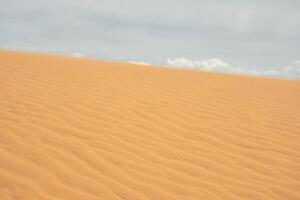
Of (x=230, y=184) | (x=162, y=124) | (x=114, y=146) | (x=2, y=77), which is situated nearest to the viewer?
(x=230, y=184)

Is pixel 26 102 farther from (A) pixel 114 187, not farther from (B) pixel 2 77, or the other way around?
(A) pixel 114 187

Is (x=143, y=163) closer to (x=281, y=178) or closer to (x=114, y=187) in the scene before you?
(x=114, y=187)

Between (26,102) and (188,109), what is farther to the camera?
(188,109)

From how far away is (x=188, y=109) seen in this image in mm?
5754

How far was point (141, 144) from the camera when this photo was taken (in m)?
4.15

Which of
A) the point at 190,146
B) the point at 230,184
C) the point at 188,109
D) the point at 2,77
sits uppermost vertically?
the point at 2,77

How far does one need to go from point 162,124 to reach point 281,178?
1.89 metres

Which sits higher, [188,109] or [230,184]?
[188,109]

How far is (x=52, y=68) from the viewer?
8.85m

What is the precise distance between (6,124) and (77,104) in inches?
53.3

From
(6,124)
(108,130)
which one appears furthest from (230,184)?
(6,124)

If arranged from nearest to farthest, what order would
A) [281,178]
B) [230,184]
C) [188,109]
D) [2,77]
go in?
[230,184]
[281,178]
[188,109]
[2,77]

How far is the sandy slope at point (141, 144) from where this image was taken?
126 inches

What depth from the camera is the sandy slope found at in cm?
320
